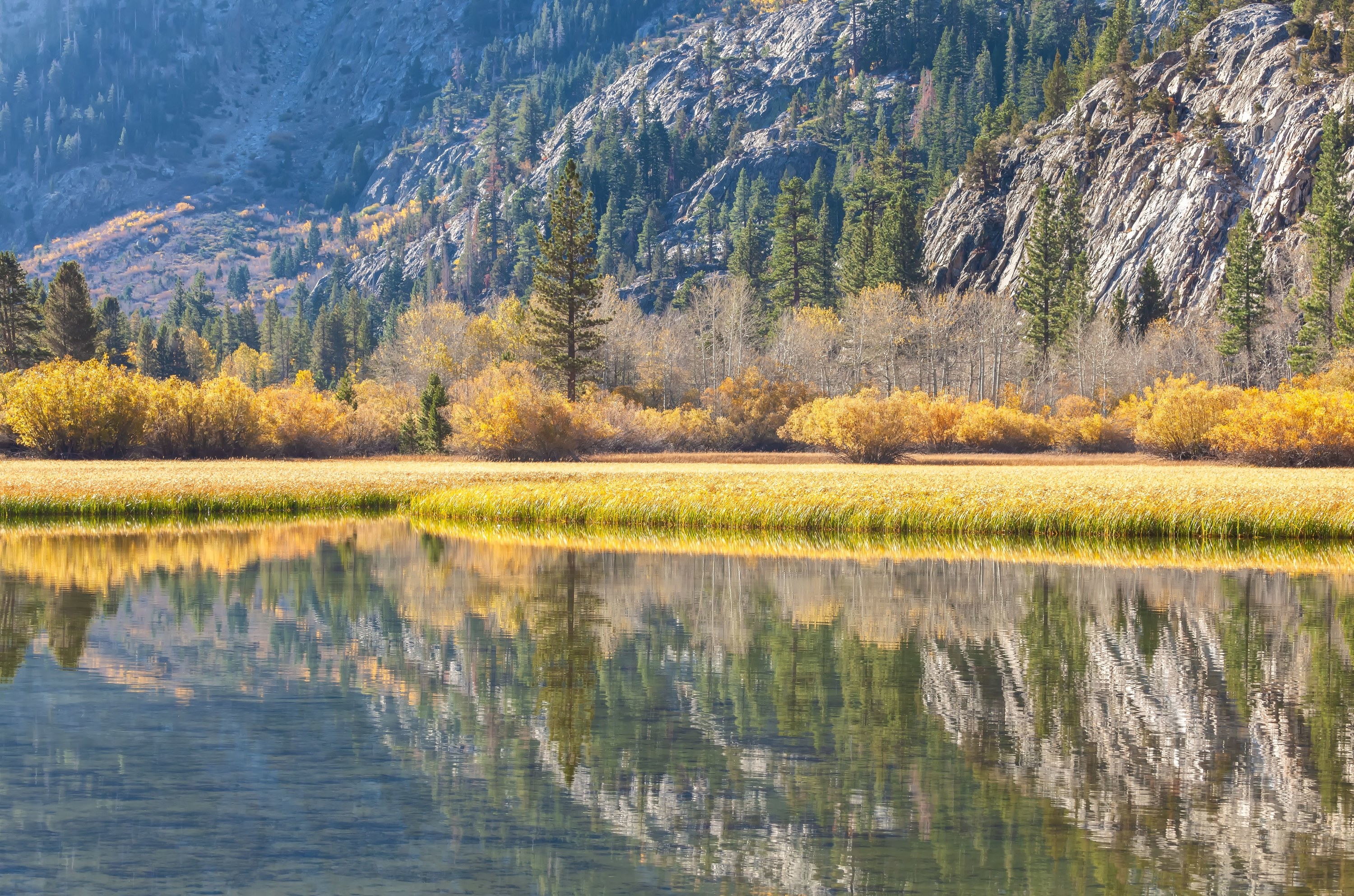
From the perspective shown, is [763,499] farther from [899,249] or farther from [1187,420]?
[899,249]

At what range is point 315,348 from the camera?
190375 millimetres

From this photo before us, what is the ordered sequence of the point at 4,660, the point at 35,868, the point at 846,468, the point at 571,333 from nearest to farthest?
the point at 35,868, the point at 4,660, the point at 846,468, the point at 571,333

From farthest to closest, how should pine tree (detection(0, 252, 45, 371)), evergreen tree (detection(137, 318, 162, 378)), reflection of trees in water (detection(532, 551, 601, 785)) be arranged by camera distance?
evergreen tree (detection(137, 318, 162, 378)) < pine tree (detection(0, 252, 45, 371)) < reflection of trees in water (detection(532, 551, 601, 785))

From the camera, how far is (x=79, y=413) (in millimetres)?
70562

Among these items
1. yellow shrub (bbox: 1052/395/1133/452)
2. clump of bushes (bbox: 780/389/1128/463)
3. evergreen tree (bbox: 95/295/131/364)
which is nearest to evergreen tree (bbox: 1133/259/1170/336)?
clump of bushes (bbox: 780/389/1128/463)

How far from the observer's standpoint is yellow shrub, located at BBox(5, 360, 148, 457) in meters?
70.4

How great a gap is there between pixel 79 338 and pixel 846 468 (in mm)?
67584

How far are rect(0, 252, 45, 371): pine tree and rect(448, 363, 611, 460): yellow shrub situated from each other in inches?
1487

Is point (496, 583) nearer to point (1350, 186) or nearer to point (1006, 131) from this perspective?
point (1350, 186)

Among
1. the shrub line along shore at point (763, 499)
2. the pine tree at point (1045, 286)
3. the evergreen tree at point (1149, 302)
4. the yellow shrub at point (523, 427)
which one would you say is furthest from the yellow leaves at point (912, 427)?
the evergreen tree at point (1149, 302)

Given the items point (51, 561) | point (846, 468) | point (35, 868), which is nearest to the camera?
point (35, 868)

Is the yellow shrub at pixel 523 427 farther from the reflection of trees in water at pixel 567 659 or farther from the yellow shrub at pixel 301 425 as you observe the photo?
the reflection of trees in water at pixel 567 659

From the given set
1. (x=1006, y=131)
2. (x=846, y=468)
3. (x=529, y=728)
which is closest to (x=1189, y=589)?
(x=529, y=728)

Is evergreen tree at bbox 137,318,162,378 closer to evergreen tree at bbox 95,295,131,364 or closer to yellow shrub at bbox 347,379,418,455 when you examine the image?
evergreen tree at bbox 95,295,131,364
